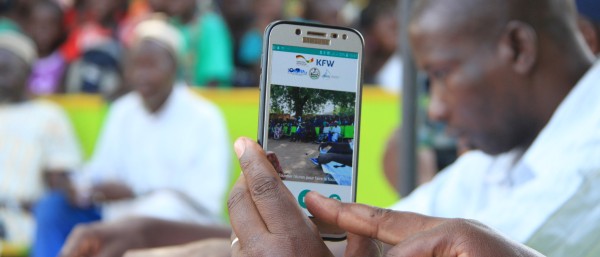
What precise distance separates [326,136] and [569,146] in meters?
0.58

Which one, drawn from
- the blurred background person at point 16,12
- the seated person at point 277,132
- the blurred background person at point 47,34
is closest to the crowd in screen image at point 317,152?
the seated person at point 277,132

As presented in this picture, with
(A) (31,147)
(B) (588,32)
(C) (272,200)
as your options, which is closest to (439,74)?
(B) (588,32)

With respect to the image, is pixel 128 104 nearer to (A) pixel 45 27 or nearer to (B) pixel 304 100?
(A) pixel 45 27

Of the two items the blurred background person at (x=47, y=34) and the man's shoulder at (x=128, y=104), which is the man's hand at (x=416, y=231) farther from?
the blurred background person at (x=47, y=34)

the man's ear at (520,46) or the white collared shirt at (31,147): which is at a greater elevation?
the man's ear at (520,46)

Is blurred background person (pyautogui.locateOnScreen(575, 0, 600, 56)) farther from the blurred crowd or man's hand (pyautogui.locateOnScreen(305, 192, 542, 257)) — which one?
the blurred crowd

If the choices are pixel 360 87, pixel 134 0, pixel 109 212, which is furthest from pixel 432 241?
pixel 134 0

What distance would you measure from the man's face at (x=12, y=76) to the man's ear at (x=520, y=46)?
366cm

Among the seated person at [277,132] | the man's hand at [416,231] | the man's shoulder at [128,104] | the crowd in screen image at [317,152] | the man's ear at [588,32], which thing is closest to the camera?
the man's hand at [416,231]

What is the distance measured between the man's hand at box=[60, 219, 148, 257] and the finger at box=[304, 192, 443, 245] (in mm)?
972

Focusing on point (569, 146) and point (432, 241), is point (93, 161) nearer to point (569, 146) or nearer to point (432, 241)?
point (569, 146)

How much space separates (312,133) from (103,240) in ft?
2.97

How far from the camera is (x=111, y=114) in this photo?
513cm

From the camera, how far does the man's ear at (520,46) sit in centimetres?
211
